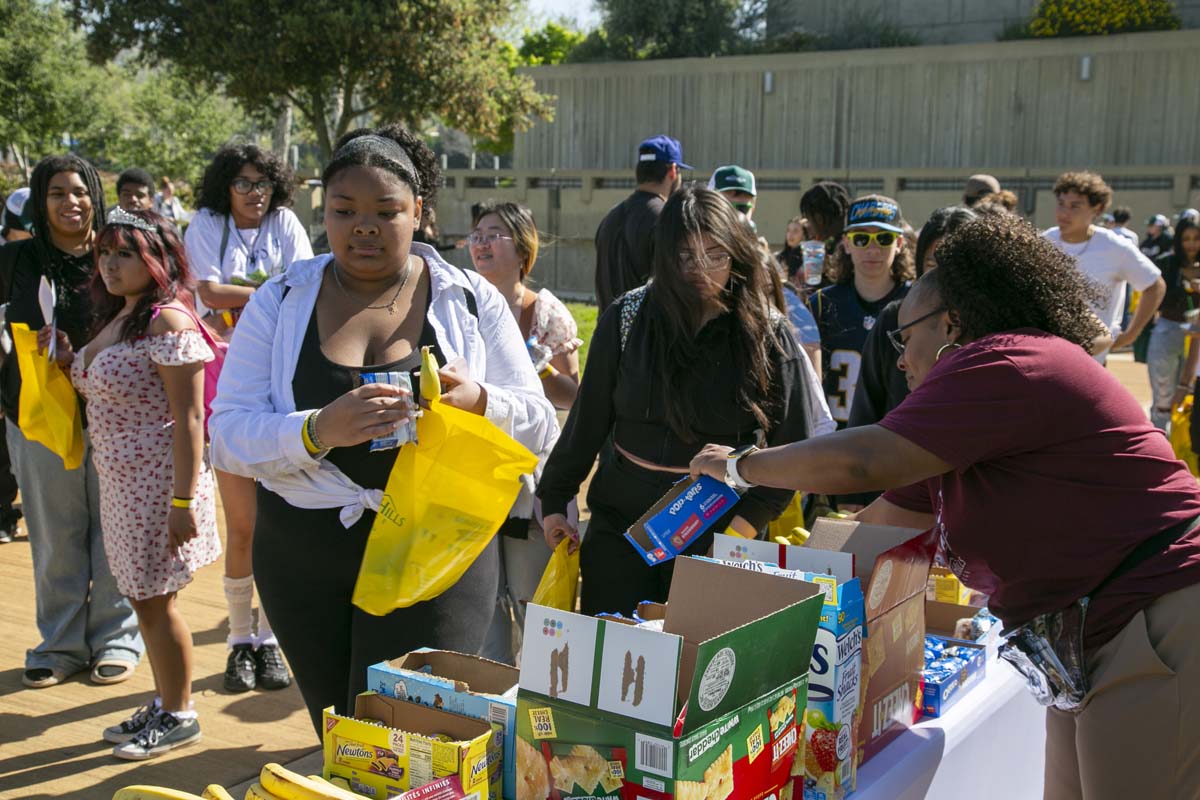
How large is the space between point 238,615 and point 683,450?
2.40 m

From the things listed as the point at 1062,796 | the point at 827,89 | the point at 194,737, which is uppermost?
the point at 827,89

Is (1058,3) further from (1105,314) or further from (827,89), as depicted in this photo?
(1105,314)

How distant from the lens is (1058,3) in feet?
83.8

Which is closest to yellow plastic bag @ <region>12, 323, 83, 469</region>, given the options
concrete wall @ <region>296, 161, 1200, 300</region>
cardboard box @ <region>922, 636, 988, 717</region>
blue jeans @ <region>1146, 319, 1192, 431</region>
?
cardboard box @ <region>922, 636, 988, 717</region>

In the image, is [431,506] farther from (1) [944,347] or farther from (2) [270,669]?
(2) [270,669]

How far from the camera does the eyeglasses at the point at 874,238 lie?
441 centimetres

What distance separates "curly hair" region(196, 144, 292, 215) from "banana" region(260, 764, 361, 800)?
13.0 ft

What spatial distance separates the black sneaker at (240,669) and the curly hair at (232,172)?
2093 millimetres

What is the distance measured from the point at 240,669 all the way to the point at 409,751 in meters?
3.01

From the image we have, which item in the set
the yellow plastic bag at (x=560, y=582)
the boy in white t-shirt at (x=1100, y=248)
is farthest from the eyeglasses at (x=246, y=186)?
the boy in white t-shirt at (x=1100, y=248)

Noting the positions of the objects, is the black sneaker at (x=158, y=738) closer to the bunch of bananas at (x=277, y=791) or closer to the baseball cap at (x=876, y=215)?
the bunch of bananas at (x=277, y=791)

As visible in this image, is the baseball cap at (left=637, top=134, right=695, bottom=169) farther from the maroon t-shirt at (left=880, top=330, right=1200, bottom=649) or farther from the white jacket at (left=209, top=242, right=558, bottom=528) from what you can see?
the maroon t-shirt at (left=880, top=330, right=1200, bottom=649)

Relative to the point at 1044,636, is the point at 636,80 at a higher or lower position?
higher

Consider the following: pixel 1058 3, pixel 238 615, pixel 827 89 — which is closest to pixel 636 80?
pixel 827 89
